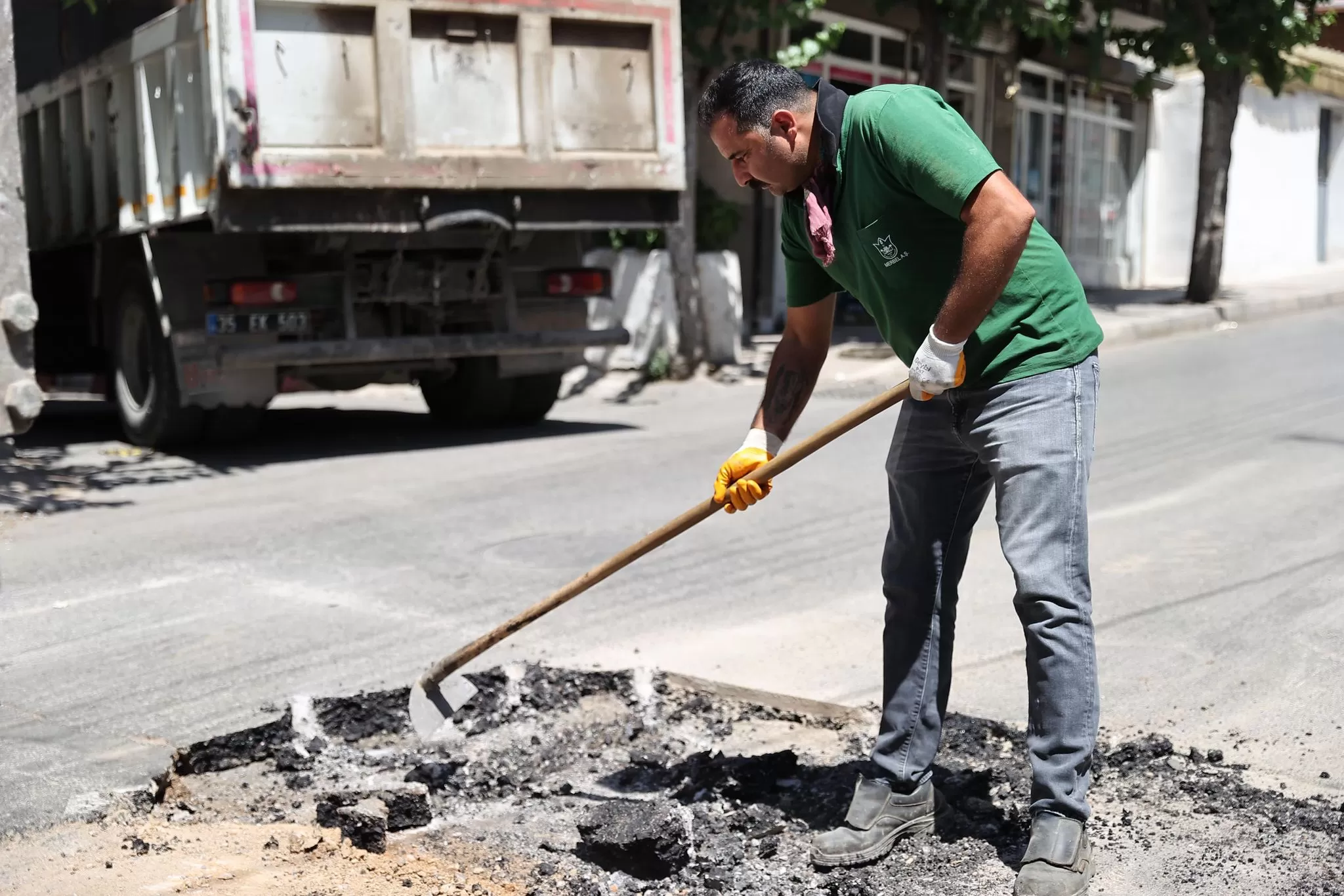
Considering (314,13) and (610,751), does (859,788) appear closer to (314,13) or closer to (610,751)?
(610,751)

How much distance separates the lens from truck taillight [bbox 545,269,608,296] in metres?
9.65

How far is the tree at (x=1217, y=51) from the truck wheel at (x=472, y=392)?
347 inches

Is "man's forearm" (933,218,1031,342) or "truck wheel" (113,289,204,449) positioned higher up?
"man's forearm" (933,218,1031,342)

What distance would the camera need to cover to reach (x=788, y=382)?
357 centimetres

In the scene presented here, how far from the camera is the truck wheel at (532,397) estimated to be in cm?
999

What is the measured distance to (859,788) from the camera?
3342mm

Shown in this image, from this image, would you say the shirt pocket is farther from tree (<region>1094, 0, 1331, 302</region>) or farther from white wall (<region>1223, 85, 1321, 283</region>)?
white wall (<region>1223, 85, 1321, 283</region>)

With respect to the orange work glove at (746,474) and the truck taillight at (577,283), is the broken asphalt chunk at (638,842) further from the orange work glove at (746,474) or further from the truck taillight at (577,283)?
Result: the truck taillight at (577,283)

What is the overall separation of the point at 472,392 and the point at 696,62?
3.71 metres

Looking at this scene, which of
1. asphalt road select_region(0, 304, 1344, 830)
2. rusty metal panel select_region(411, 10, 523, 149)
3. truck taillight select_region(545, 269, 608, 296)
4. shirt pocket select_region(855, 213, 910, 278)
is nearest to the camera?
shirt pocket select_region(855, 213, 910, 278)

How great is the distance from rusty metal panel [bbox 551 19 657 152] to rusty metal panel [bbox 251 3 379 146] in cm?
119

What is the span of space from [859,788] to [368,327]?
21.3 feet

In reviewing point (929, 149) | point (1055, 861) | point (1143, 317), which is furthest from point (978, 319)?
point (1143, 317)

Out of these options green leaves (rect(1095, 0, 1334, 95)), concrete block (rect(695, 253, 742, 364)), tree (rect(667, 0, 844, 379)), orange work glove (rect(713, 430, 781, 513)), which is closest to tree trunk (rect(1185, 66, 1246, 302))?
green leaves (rect(1095, 0, 1334, 95))
